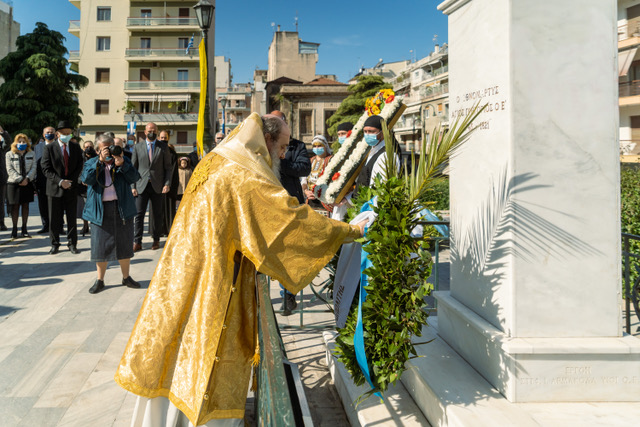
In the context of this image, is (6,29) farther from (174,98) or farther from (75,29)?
(174,98)

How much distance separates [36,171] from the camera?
959 centimetres

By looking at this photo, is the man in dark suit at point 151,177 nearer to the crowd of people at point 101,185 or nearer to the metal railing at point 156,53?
the crowd of people at point 101,185

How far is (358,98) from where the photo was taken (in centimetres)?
4106

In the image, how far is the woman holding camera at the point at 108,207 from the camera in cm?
577

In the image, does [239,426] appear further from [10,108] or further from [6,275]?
[10,108]

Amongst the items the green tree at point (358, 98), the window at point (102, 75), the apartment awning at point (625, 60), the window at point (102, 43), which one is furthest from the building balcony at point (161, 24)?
the apartment awning at point (625, 60)

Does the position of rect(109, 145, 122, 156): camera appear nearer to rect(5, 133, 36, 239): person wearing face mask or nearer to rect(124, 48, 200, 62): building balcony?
rect(5, 133, 36, 239): person wearing face mask

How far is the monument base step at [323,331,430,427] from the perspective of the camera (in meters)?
2.63

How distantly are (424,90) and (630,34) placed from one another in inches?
1158

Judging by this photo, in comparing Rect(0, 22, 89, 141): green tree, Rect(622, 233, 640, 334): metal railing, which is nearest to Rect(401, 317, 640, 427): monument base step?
Rect(622, 233, 640, 334): metal railing

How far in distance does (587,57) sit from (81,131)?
50888 millimetres

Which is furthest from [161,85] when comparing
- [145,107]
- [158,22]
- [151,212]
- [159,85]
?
[151,212]

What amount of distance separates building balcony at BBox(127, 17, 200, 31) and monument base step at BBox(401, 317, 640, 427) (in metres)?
49.4

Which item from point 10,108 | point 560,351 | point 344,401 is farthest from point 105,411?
point 10,108
